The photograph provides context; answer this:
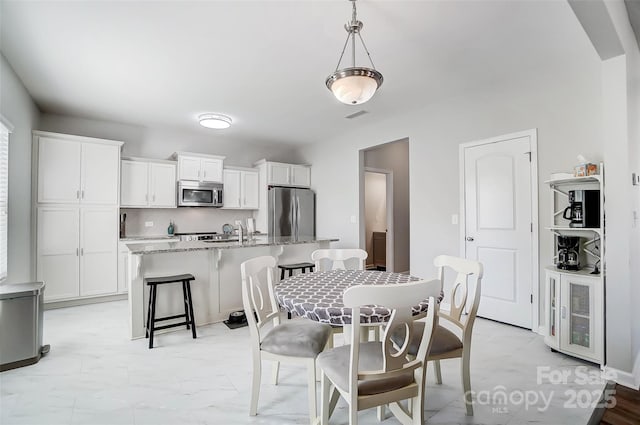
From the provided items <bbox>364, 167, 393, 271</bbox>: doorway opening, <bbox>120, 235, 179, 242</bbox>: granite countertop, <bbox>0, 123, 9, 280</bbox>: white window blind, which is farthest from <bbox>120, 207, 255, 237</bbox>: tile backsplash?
<bbox>364, 167, 393, 271</bbox>: doorway opening

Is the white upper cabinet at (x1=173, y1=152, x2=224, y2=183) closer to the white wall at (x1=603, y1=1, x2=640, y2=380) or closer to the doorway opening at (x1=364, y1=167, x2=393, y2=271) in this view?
the doorway opening at (x1=364, y1=167, x2=393, y2=271)

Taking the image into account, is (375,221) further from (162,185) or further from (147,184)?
(147,184)

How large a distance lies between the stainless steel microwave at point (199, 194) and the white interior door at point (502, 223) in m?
3.91

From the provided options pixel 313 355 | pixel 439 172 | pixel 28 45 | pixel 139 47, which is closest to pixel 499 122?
pixel 439 172

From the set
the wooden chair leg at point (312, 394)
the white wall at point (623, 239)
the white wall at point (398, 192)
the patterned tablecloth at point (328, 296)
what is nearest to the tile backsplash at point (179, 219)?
the white wall at point (398, 192)

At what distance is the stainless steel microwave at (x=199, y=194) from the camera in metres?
5.09

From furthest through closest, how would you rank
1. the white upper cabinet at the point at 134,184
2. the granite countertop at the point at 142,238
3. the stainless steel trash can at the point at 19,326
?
the white upper cabinet at the point at 134,184
the granite countertop at the point at 142,238
the stainless steel trash can at the point at 19,326

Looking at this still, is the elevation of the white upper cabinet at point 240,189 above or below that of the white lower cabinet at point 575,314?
above

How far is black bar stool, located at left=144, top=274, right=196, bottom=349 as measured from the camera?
2.75 m

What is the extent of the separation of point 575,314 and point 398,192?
4.07m

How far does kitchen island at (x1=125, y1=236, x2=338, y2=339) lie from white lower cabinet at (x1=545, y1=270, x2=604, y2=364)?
250 centimetres

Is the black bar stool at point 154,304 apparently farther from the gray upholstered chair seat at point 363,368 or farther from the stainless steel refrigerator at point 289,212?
the stainless steel refrigerator at point 289,212

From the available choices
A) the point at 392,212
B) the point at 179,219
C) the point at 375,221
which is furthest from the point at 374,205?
the point at 179,219

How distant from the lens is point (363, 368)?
1.44 m
